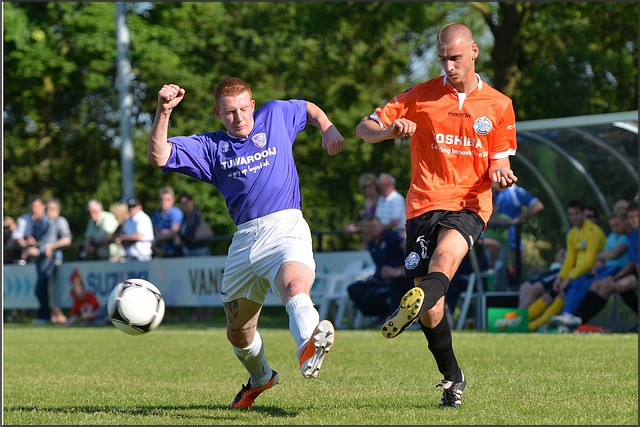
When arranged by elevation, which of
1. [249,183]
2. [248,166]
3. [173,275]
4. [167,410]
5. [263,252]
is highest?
[248,166]

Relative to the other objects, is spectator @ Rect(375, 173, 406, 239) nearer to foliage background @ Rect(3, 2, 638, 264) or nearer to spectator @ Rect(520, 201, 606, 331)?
spectator @ Rect(520, 201, 606, 331)

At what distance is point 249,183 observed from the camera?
732cm

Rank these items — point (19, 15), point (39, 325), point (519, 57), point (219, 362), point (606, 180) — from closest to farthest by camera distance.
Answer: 1. point (219, 362)
2. point (606, 180)
3. point (39, 325)
4. point (519, 57)
5. point (19, 15)

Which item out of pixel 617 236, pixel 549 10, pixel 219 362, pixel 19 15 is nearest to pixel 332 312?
pixel 617 236

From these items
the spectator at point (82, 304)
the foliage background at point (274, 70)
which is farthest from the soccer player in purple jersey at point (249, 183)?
the foliage background at point (274, 70)

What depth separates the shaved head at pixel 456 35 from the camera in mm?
7168

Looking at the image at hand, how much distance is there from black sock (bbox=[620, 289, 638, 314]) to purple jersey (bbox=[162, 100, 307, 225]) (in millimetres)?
8086

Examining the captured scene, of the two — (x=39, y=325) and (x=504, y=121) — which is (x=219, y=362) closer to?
(x=504, y=121)

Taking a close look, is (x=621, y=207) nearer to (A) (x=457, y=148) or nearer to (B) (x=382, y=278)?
(B) (x=382, y=278)

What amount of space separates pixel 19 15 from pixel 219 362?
A: 21.9 metres

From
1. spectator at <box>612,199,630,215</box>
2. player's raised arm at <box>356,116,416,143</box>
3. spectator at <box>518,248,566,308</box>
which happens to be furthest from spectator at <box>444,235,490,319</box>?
player's raised arm at <box>356,116,416,143</box>

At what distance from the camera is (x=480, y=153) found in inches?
288

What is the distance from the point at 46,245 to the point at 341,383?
13510 millimetres

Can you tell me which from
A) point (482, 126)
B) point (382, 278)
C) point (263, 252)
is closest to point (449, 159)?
point (482, 126)
